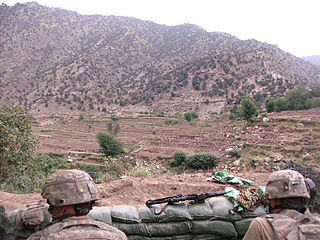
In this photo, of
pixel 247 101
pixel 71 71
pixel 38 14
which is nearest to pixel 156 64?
pixel 71 71

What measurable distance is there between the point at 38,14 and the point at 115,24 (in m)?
25.0

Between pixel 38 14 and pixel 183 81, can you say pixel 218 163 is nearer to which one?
pixel 183 81

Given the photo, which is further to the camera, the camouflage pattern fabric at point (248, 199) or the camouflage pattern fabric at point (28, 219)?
the camouflage pattern fabric at point (248, 199)

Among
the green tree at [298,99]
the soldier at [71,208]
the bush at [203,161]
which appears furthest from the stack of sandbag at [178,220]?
the green tree at [298,99]

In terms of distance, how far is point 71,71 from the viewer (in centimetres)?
5422

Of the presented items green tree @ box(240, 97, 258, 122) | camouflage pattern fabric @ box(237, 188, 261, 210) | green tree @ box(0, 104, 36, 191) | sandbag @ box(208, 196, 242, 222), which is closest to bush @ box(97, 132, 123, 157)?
green tree @ box(240, 97, 258, 122)

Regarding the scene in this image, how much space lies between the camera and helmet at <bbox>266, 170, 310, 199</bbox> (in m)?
2.04

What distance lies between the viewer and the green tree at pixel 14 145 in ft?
17.9

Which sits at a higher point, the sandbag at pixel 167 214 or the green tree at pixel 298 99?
the green tree at pixel 298 99

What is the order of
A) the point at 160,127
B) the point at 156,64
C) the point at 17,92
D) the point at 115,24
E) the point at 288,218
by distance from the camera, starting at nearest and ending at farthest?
1. the point at 288,218
2. the point at 160,127
3. the point at 17,92
4. the point at 156,64
5. the point at 115,24

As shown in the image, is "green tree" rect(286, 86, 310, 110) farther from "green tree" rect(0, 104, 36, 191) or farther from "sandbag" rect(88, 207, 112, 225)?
"sandbag" rect(88, 207, 112, 225)

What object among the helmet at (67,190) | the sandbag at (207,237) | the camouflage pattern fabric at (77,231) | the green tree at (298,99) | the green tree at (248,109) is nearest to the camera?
the camouflage pattern fabric at (77,231)

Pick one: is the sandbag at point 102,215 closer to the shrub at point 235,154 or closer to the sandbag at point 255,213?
the sandbag at point 255,213

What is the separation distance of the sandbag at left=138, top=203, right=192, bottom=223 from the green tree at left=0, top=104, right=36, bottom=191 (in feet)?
12.4
